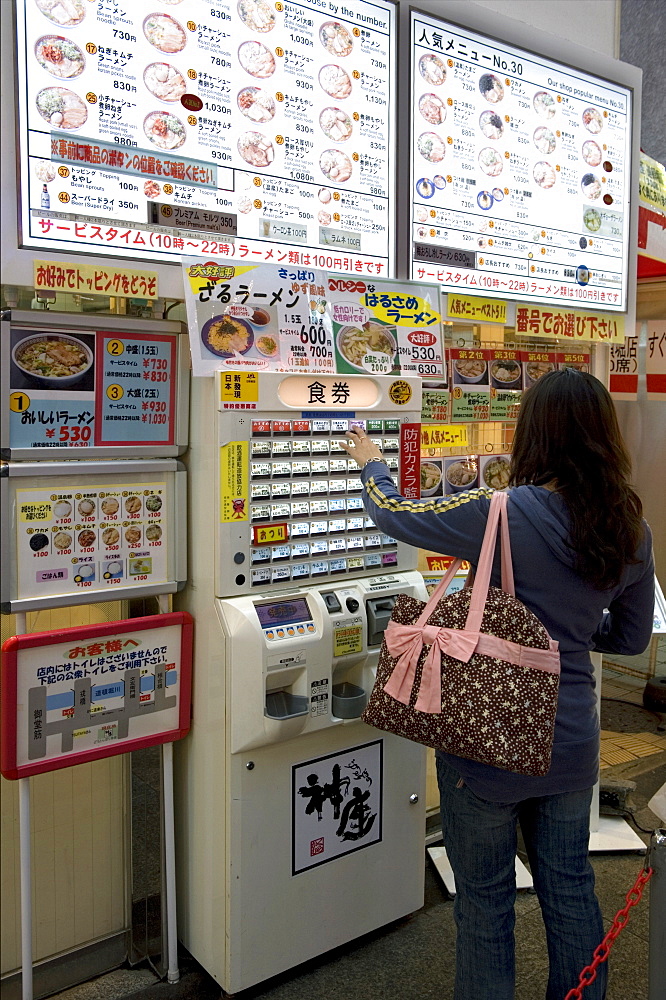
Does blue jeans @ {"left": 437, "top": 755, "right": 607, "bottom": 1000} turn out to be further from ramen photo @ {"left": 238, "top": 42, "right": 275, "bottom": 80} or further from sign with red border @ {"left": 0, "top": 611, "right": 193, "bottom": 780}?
ramen photo @ {"left": 238, "top": 42, "right": 275, "bottom": 80}

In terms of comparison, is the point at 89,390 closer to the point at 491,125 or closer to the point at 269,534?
the point at 269,534

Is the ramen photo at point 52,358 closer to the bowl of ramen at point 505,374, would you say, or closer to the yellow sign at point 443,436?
the yellow sign at point 443,436

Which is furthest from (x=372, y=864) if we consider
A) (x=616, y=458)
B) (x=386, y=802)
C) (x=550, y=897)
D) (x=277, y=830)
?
(x=616, y=458)

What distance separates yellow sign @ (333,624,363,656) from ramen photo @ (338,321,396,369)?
2.79ft

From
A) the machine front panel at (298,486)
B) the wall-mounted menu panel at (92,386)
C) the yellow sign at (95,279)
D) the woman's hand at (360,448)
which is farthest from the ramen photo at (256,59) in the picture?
the woman's hand at (360,448)

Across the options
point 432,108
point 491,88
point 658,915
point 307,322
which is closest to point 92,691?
point 307,322

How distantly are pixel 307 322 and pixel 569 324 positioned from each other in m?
1.51

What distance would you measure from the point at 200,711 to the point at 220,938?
679 millimetres

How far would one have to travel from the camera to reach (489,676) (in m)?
1.91

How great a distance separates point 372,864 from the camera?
9.05 feet

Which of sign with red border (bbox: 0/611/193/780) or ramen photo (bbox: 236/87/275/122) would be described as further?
ramen photo (bbox: 236/87/275/122)

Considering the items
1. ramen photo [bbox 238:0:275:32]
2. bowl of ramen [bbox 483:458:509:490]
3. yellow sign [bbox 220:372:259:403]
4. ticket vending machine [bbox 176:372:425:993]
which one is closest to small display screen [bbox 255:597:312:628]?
ticket vending machine [bbox 176:372:425:993]

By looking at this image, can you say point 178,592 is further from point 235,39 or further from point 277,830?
point 235,39

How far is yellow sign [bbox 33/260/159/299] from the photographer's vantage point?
222cm
